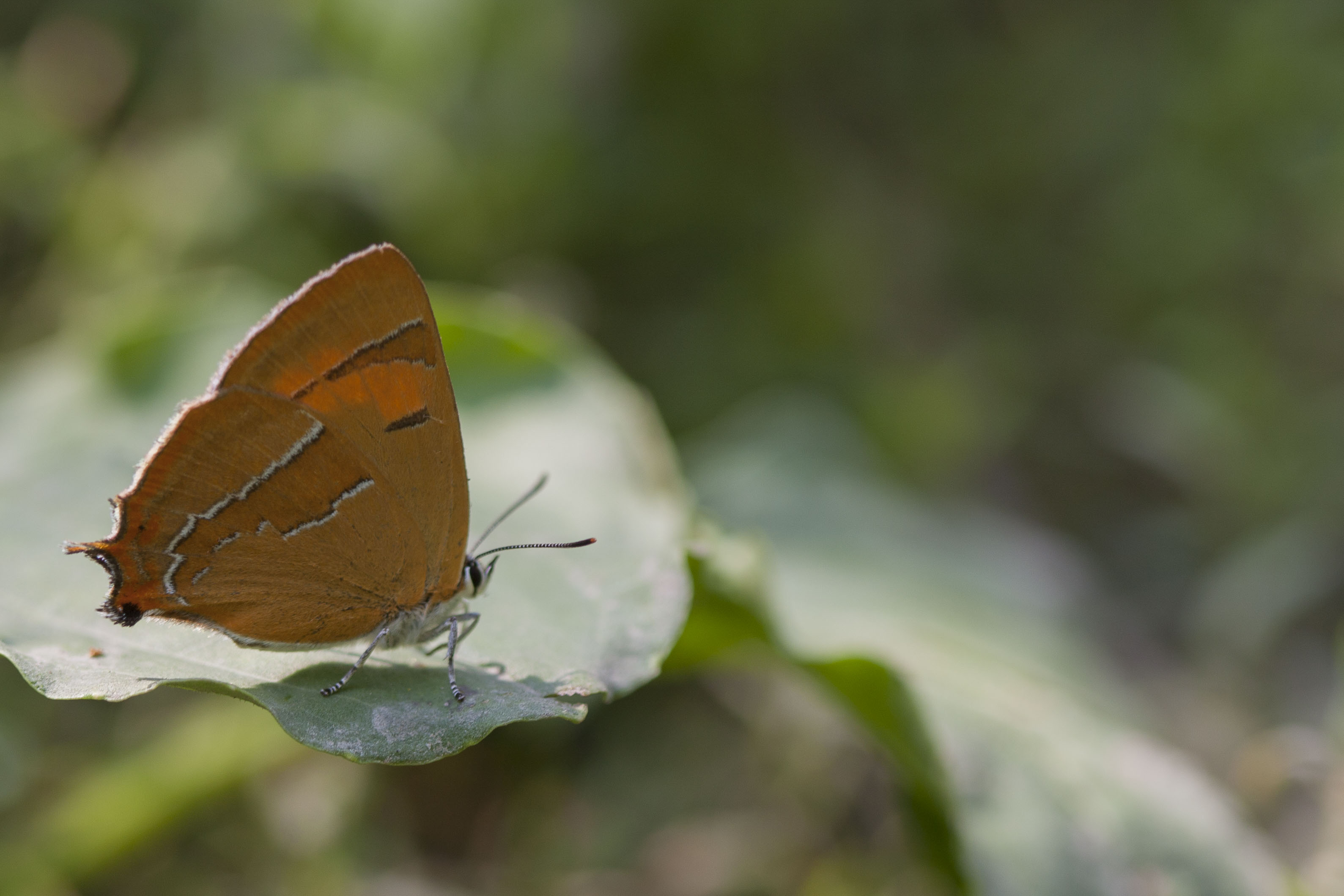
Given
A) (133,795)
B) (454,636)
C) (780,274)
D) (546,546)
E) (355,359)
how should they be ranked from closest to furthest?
1. (355,359)
2. (454,636)
3. (546,546)
4. (133,795)
5. (780,274)

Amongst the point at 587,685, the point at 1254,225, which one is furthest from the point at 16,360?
the point at 1254,225

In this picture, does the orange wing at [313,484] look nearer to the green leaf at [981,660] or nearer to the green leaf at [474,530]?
the green leaf at [474,530]

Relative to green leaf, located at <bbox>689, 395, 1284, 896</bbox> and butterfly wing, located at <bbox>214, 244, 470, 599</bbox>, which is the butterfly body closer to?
butterfly wing, located at <bbox>214, 244, 470, 599</bbox>

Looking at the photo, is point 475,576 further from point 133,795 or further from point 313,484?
point 133,795

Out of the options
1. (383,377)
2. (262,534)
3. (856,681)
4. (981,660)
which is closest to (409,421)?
(383,377)

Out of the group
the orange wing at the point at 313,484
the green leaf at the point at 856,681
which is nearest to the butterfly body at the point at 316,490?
the orange wing at the point at 313,484

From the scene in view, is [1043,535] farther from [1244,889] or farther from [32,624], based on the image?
[32,624]

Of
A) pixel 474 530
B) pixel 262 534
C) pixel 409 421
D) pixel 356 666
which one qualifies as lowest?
pixel 474 530
